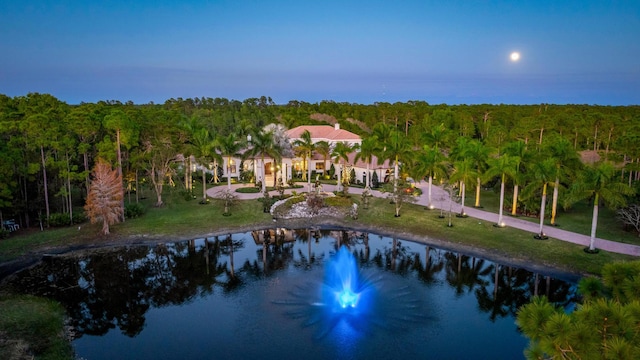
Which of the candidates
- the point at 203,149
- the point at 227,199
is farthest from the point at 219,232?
the point at 203,149

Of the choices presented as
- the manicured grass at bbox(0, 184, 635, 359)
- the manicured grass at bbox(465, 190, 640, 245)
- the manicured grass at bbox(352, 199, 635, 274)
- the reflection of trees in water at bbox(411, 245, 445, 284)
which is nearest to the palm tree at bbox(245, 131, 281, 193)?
the manicured grass at bbox(0, 184, 635, 359)

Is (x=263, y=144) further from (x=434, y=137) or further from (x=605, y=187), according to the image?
(x=605, y=187)

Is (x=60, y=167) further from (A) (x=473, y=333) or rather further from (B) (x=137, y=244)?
(A) (x=473, y=333)

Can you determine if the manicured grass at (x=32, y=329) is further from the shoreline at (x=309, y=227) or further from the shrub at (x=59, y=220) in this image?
the shrub at (x=59, y=220)

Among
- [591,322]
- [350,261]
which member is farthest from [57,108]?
[591,322]

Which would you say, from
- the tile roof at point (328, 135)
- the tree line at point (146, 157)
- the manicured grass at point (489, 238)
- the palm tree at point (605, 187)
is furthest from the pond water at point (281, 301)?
the tile roof at point (328, 135)

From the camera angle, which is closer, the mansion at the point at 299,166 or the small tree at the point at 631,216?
the small tree at the point at 631,216
